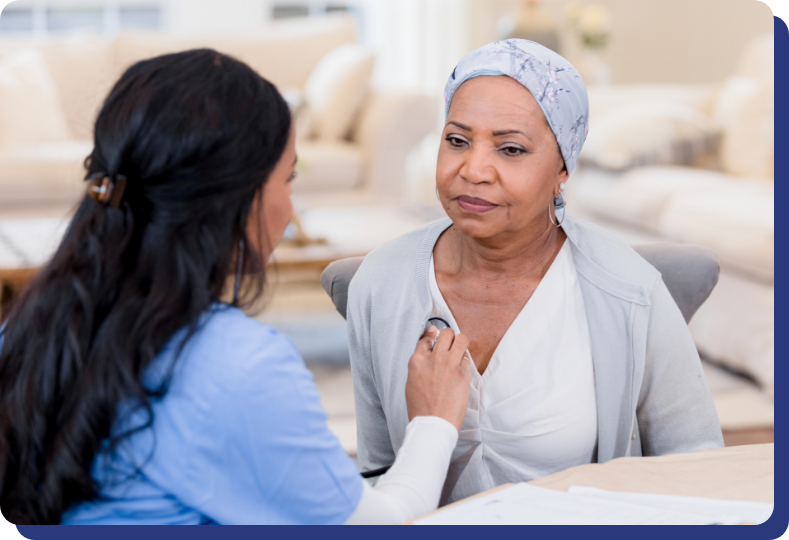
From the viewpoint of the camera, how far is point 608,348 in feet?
3.77

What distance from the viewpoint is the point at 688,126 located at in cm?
355

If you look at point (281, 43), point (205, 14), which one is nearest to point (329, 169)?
point (281, 43)

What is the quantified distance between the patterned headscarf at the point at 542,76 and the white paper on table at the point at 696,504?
21.5 inches

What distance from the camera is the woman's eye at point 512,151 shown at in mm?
1151

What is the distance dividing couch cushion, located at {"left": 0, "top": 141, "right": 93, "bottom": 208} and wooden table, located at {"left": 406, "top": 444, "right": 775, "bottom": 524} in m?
3.14

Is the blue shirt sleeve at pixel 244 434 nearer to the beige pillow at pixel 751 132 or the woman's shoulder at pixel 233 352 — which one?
the woman's shoulder at pixel 233 352

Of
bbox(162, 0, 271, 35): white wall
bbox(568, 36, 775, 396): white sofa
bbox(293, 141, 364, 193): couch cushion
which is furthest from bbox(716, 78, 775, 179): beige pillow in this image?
bbox(162, 0, 271, 35): white wall

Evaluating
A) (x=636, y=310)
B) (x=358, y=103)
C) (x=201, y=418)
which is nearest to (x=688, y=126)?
(x=358, y=103)

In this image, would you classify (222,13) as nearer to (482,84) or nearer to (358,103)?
(358,103)

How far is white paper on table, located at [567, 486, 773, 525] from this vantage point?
2.48 feet

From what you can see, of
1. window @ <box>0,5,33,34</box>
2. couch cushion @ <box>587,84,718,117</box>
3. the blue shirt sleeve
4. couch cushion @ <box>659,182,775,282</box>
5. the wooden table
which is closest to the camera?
the blue shirt sleeve

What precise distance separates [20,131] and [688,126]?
3000 millimetres

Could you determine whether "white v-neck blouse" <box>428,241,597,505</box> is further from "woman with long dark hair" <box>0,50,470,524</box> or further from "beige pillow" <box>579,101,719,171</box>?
"beige pillow" <box>579,101,719,171</box>

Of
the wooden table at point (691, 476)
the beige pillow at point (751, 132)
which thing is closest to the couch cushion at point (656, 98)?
the beige pillow at point (751, 132)
